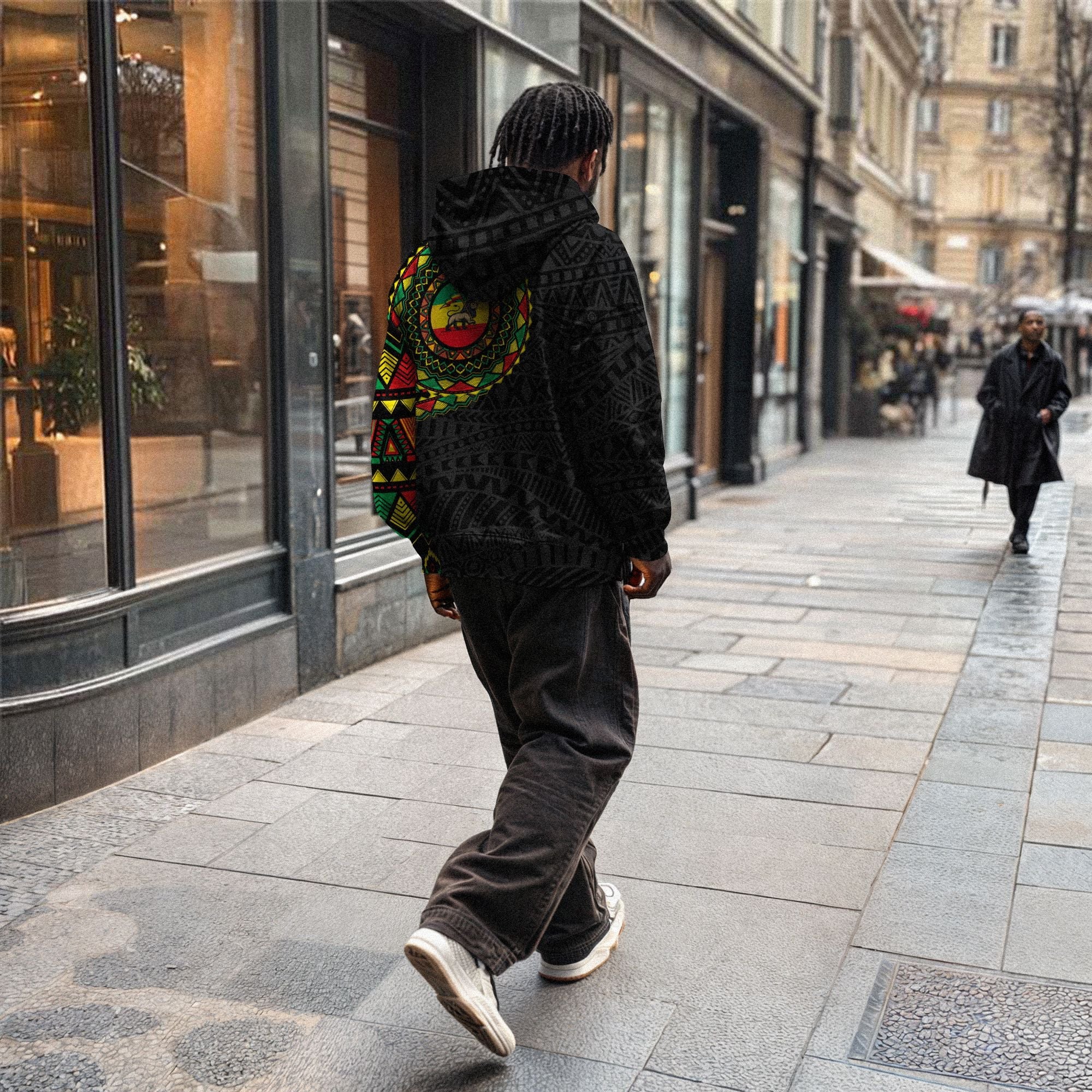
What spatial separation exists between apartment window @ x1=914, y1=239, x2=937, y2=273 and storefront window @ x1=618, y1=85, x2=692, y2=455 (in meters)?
49.6

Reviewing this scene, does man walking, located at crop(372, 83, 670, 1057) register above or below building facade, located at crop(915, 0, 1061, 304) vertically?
below

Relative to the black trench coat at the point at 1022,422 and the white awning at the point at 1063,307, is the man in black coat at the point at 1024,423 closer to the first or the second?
the black trench coat at the point at 1022,422

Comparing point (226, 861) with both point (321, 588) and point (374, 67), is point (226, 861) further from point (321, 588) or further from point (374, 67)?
point (374, 67)

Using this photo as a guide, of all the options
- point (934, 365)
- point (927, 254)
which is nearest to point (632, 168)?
point (934, 365)

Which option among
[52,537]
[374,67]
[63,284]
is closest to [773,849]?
[52,537]

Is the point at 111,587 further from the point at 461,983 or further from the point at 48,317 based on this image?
the point at 461,983

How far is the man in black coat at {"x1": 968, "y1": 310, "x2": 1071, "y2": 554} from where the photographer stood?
400 inches

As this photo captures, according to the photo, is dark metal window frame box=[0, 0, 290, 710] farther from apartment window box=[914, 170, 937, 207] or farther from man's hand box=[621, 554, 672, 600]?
apartment window box=[914, 170, 937, 207]

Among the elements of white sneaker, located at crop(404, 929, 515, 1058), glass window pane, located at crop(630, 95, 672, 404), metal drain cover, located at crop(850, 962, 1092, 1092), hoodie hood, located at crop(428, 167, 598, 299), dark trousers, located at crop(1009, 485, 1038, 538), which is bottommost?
metal drain cover, located at crop(850, 962, 1092, 1092)

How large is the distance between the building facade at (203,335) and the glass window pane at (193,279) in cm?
1

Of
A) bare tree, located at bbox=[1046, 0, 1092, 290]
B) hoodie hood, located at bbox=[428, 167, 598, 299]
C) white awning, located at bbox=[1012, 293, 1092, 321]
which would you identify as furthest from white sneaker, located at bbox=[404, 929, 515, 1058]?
bare tree, located at bbox=[1046, 0, 1092, 290]

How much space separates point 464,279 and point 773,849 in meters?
2.17

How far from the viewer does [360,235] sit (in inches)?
284

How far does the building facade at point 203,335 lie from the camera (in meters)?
4.82
